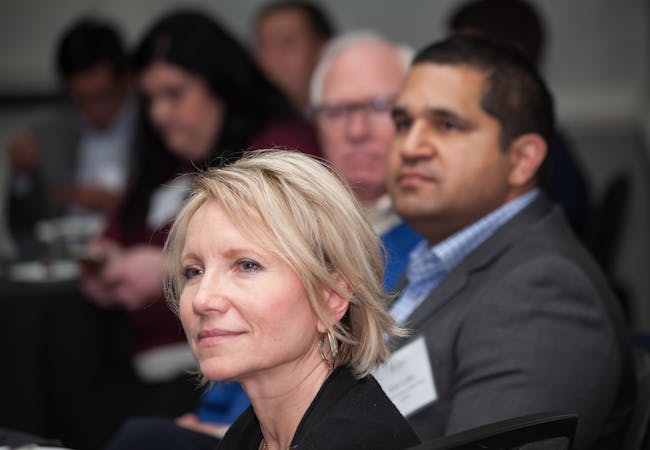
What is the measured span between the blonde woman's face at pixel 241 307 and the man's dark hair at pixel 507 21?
1757 mm

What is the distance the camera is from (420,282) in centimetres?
208

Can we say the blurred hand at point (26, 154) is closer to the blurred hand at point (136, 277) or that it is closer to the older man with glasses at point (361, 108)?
the blurred hand at point (136, 277)

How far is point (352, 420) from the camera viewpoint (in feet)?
4.31

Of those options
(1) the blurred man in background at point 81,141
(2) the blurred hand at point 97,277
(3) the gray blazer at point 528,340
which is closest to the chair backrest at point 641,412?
(3) the gray blazer at point 528,340

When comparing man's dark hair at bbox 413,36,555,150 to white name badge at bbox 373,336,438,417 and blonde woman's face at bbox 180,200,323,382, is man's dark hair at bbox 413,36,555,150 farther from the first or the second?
blonde woman's face at bbox 180,200,323,382

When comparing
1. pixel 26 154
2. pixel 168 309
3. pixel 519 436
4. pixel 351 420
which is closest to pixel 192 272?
pixel 351 420

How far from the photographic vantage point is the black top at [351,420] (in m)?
1.29

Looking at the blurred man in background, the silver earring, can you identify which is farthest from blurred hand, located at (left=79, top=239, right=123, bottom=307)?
the silver earring

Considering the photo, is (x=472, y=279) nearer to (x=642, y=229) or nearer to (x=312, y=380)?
(x=312, y=380)

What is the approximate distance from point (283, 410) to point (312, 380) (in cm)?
6

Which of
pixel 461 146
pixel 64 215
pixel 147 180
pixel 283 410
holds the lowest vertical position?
pixel 64 215

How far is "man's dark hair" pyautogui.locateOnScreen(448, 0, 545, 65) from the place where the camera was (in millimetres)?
2963

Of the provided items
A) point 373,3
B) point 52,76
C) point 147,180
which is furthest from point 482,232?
point 52,76

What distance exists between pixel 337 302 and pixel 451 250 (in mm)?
657
